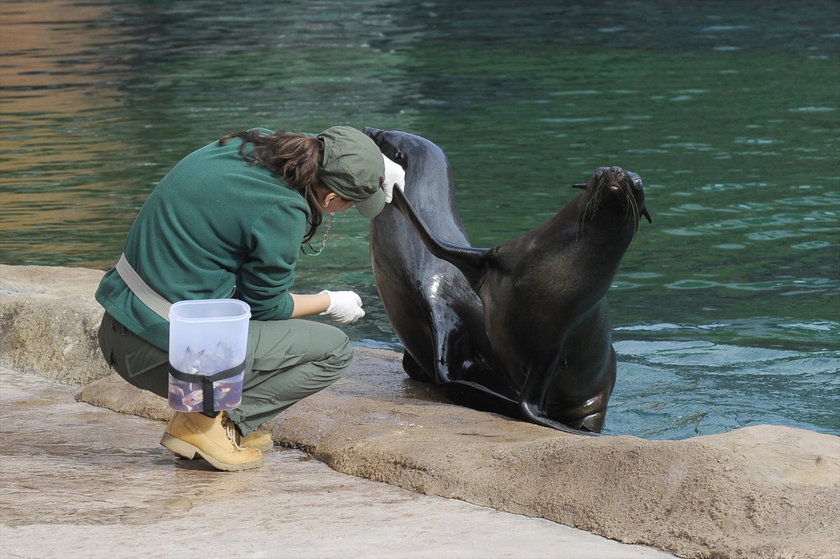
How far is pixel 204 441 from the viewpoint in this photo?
381cm

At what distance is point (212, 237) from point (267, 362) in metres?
0.47

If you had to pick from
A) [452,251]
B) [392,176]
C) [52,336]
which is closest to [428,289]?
[452,251]

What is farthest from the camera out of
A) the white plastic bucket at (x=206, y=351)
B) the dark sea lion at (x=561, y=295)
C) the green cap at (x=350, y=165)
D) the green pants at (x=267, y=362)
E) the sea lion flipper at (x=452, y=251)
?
the sea lion flipper at (x=452, y=251)

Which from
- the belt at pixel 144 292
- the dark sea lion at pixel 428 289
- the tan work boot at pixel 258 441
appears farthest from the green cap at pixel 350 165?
the dark sea lion at pixel 428 289

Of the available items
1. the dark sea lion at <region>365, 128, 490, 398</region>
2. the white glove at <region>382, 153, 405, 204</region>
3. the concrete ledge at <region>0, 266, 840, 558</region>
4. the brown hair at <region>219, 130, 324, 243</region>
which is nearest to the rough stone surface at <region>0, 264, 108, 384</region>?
the concrete ledge at <region>0, 266, 840, 558</region>

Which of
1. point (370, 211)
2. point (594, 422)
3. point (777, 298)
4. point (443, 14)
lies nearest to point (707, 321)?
point (777, 298)

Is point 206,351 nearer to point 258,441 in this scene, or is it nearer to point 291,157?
point 291,157

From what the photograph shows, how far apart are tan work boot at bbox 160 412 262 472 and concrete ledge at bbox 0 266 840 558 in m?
0.34

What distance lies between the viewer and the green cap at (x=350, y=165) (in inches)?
142

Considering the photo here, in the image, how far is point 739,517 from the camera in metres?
3.18

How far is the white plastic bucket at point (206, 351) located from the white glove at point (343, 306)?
1.44ft

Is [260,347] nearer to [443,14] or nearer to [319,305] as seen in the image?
[319,305]

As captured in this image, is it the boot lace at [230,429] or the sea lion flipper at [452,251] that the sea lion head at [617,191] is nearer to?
the sea lion flipper at [452,251]

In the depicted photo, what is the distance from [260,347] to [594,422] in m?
1.88
